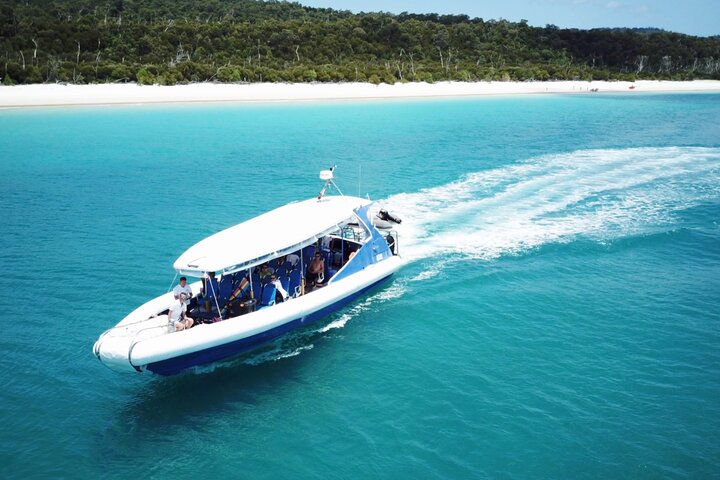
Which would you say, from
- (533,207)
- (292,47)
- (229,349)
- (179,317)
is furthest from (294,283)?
(292,47)

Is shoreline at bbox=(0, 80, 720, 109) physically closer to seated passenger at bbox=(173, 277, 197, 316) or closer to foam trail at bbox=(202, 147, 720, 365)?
foam trail at bbox=(202, 147, 720, 365)

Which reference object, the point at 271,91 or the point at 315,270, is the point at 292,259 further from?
the point at 271,91

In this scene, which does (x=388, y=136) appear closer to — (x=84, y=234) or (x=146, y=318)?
(x=84, y=234)

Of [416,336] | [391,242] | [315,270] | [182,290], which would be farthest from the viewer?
[391,242]

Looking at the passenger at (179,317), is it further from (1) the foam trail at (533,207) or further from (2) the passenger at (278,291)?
(2) the passenger at (278,291)

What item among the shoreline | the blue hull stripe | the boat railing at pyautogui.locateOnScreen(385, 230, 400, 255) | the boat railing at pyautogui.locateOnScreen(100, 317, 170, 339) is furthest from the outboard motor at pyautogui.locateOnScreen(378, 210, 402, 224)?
the shoreline

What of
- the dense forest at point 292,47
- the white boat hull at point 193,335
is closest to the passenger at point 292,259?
the white boat hull at point 193,335
